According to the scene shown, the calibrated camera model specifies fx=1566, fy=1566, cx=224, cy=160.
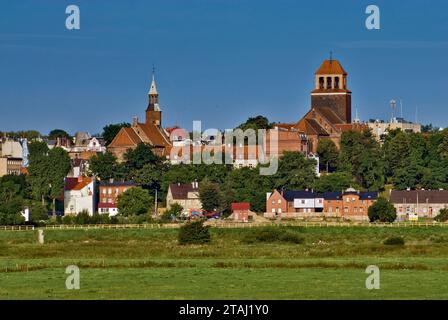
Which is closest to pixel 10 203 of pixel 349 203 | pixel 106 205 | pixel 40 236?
pixel 106 205

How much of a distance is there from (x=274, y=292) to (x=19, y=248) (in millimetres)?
32991

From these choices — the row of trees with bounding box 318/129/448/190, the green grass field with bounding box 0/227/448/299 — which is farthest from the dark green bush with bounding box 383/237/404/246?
the row of trees with bounding box 318/129/448/190

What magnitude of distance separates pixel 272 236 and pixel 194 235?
4521 millimetres

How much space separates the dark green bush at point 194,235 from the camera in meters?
83.1

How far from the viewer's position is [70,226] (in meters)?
102

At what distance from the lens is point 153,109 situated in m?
184

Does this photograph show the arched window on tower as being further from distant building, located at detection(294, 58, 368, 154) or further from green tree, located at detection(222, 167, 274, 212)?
green tree, located at detection(222, 167, 274, 212)

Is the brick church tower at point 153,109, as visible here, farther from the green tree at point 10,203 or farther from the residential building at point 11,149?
the green tree at point 10,203

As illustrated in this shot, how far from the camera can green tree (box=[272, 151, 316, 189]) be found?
441 ft

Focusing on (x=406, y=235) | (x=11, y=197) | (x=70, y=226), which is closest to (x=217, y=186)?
(x=11, y=197)

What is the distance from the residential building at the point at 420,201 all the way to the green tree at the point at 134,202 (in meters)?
20.1

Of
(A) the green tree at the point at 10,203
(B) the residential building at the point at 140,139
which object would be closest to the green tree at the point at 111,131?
(B) the residential building at the point at 140,139

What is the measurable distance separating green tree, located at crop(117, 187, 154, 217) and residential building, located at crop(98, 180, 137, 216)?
178 inches
